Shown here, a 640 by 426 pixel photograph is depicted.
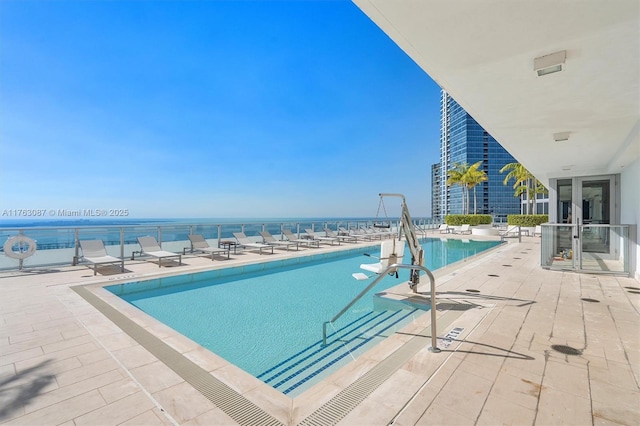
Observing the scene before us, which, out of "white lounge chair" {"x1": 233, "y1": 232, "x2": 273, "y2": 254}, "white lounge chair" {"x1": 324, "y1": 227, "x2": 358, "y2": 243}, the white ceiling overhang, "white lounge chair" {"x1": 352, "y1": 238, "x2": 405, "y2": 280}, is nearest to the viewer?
the white ceiling overhang

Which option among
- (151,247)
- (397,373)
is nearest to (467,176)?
(151,247)

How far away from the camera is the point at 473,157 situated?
71625 mm

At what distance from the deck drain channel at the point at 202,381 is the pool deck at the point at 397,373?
0.04 meters

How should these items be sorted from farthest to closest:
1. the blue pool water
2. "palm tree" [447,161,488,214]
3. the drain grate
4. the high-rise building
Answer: the high-rise building
"palm tree" [447,161,488,214]
the blue pool water
the drain grate

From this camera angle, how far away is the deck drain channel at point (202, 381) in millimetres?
1912

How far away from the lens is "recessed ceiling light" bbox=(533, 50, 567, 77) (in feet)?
8.31

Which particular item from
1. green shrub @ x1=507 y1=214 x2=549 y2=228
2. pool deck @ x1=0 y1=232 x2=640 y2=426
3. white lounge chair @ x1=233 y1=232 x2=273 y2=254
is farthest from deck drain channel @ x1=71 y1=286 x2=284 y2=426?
green shrub @ x1=507 y1=214 x2=549 y2=228

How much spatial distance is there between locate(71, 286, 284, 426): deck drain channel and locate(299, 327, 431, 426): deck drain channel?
27 centimetres

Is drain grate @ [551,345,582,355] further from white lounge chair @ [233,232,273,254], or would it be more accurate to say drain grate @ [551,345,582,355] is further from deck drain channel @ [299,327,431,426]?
white lounge chair @ [233,232,273,254]

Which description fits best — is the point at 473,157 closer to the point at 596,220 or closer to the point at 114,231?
the point at 596,220

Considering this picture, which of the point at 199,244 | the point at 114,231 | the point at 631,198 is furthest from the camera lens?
the point at 199,244

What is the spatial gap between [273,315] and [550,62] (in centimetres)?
448

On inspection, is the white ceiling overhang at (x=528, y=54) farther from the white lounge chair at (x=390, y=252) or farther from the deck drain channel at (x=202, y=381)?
the deck drain channel at (x=202, y=381)

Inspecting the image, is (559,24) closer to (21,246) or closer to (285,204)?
(21,246)
